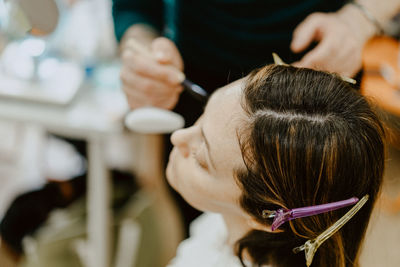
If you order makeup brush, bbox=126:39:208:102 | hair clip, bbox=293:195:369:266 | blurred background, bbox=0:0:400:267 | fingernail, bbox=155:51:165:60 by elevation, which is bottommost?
blurred background, bbox=0:0:400:267

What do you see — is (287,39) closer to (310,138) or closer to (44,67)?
(310,138)

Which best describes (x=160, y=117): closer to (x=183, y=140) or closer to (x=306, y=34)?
(x=183, y=140)

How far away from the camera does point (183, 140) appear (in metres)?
0.62

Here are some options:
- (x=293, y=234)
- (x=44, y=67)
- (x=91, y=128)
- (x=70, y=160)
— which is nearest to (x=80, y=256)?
(x=70, y=160)

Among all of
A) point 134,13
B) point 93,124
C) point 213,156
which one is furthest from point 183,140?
point 93,124

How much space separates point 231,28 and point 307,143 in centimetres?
38

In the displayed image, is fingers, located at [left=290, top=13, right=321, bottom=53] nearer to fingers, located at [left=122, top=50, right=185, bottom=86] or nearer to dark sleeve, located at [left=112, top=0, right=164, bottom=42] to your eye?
fingers, located at [left=122, top=50, right=185, bottom=86]

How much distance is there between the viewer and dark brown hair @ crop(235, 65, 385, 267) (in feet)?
1.67

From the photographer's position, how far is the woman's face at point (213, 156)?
1.83 ft

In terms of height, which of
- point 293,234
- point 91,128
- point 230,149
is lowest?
point 91,128

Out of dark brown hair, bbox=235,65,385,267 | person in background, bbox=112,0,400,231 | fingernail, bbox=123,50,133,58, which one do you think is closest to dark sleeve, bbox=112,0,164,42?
person in background, bbox=112,0,400,231

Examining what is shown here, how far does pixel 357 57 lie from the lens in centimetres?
74

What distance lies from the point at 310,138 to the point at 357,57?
0.98 ft

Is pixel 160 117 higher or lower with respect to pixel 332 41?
lower
